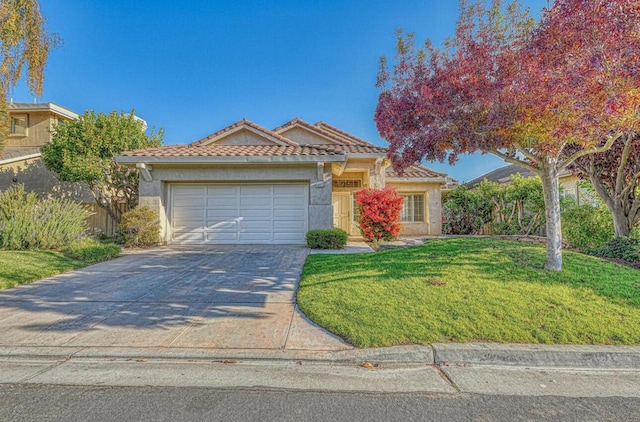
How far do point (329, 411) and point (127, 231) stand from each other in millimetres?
11179

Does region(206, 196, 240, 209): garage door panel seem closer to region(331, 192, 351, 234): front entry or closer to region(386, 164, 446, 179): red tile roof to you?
region(331, 192, 351, 234): front entry

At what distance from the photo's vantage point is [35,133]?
1722 centimetres

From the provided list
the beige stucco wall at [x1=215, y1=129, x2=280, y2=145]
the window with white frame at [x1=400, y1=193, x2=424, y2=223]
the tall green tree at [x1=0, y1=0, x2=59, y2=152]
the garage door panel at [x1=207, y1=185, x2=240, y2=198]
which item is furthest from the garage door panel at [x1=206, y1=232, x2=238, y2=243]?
the window with white frame at [x1=400, y1=193, x2=424, y2=223]

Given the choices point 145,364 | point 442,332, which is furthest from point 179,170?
point 442,332

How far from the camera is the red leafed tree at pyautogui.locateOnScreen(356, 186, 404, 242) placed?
33.4ft

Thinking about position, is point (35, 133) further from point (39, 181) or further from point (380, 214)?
point (380, 214)

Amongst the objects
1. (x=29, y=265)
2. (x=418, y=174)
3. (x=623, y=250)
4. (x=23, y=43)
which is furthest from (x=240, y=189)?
(x=623, y=250)

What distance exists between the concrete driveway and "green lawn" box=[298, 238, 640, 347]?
50 centimetres

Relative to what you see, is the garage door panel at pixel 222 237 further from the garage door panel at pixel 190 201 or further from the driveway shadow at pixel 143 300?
the driveway shadow at pixel 143 300

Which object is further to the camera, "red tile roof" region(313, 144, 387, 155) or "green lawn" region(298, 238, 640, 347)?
"red tile roof" region(313, 144, 387, 155)

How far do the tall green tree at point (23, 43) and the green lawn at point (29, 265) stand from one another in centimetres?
399

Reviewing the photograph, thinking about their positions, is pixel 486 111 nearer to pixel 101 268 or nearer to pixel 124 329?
pixel 124 329

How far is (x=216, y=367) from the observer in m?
3.47

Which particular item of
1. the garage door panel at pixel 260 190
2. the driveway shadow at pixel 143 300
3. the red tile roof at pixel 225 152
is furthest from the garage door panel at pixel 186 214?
the driveway shadow at pixel 143 300
